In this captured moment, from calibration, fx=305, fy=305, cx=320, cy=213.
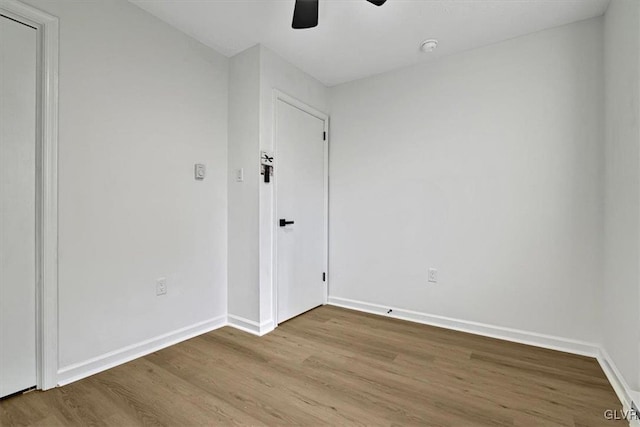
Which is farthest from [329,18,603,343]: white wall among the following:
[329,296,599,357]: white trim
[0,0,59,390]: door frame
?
[0,0,59,390]: door frame

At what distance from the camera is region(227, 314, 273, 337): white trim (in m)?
2.58

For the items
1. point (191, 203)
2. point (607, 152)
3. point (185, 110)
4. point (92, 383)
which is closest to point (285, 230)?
point (191, 203)

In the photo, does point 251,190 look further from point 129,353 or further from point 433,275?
point 433,275

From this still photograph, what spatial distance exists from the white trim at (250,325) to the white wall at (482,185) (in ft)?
3.32

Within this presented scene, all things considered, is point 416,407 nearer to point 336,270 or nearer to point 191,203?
Result: point 336,270

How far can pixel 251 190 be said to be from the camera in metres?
2.64

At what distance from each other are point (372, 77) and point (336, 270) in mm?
2099

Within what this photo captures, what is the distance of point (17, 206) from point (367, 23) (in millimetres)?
2530

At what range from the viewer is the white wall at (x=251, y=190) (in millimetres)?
2611

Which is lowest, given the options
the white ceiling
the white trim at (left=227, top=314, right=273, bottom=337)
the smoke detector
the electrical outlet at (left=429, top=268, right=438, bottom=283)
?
the white trim at (left=227, top=314, right=273, bottom=337)

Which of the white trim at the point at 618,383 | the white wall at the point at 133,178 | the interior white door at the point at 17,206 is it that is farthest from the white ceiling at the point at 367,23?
the white trim at the point at 618,383

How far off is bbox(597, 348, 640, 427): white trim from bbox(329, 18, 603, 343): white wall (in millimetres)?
185

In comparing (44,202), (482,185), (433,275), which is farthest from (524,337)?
(44,202)

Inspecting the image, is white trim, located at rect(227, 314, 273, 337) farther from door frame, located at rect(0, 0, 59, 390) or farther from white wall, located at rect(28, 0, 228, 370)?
door frame, located at rect(0, 0, 59, 390)
